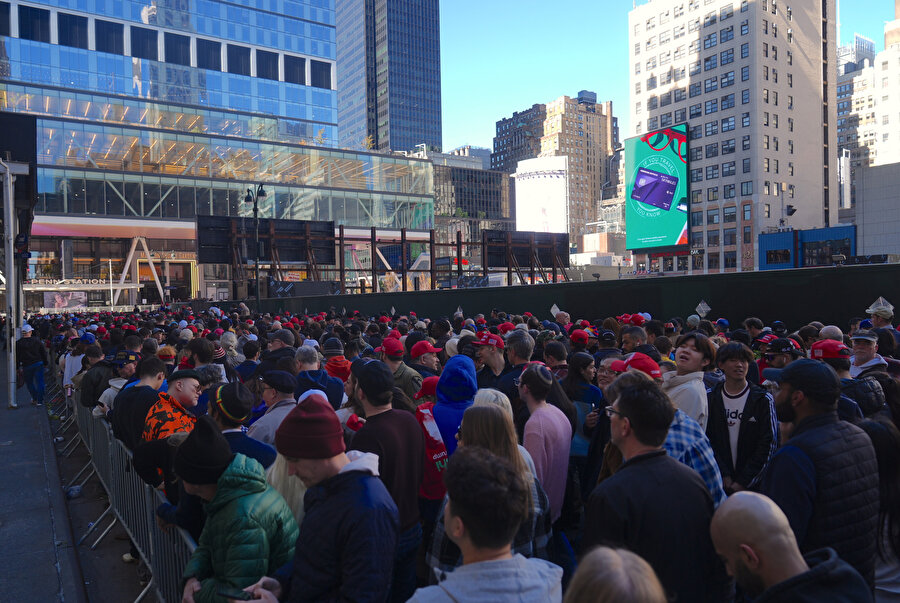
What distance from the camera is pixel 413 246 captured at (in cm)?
8238

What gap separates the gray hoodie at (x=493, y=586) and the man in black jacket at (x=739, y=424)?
9.27 feet

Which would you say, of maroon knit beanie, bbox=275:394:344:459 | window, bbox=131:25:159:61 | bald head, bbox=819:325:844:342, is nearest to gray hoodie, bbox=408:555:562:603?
maroon knit beanie, bbox=275:394:344:459

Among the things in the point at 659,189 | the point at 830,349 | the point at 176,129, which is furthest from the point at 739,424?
the point at 176,129

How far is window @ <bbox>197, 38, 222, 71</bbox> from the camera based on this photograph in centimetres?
7288

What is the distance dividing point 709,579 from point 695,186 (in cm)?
10556

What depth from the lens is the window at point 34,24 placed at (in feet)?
201

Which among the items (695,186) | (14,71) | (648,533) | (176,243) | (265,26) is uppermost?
(265,26)

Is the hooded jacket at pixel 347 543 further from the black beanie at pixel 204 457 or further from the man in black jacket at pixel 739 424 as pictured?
the man in black jacket at pixel 739 424

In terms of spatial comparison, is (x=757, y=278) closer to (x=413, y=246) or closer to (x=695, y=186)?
(x=413, y=246)

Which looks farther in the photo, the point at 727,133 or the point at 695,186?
the point at 695,186

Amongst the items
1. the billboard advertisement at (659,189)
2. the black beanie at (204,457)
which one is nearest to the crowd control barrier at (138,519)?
the black beanie at (204,457)

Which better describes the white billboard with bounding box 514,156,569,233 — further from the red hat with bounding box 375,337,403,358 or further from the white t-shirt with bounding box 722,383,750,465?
Answer: the white t-shirt with bounding box 722,383,750,465

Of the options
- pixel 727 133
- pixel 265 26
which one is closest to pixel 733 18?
pixel 727 133

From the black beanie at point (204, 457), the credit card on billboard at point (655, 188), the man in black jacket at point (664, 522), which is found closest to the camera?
the man in black jacket at point (664, 522)
